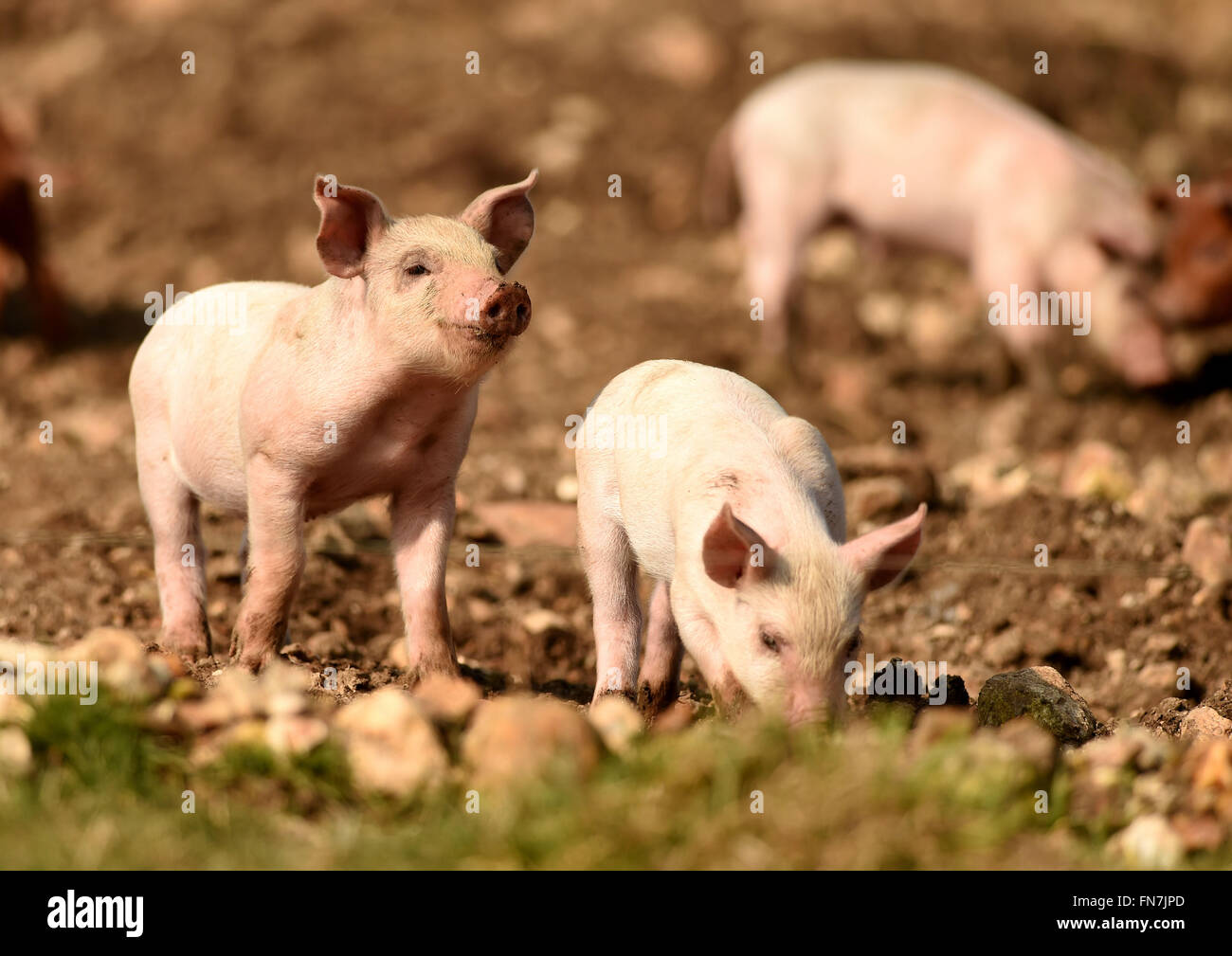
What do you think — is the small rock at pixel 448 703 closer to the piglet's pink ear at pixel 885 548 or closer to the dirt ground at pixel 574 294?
the dirt ground at pixel 574 294

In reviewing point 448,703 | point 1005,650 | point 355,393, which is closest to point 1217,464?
point 1005,650

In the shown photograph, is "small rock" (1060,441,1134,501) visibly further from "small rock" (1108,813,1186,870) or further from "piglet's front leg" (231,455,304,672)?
"piglet's front leg" (231,455,304,672)

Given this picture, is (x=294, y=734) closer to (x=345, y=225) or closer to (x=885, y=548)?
(x=885, y=548)

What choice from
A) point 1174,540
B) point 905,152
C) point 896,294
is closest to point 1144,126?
point 896,294

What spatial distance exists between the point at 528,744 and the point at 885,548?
117 centimetres

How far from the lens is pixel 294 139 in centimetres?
1559

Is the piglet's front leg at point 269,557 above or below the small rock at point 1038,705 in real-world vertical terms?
above

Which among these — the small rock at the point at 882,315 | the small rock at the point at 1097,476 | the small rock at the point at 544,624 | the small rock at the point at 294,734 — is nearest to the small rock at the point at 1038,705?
the small rock at the point at 544,624

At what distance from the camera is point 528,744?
4.03m

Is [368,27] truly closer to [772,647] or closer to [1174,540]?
[1174,540]

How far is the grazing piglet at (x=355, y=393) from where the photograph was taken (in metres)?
5.16

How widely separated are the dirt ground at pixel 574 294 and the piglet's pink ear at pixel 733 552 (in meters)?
1.55

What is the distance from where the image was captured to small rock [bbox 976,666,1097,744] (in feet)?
16.4

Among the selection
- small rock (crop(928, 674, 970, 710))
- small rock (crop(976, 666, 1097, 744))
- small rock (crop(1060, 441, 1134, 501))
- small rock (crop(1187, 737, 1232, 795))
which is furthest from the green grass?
small rock (crop(1060, 441, 1134, 501))
